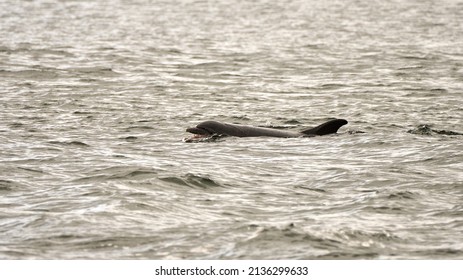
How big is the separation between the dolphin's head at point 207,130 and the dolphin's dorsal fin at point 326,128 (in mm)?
1743

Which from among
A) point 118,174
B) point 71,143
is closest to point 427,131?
point 71,143

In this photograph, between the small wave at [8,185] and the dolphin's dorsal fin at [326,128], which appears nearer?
the small wave at [8,185]

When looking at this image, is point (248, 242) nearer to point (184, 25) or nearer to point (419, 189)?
point (419, 189)

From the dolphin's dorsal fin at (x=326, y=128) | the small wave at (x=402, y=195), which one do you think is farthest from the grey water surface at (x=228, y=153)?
the dolphin's dorsal fin at (x=326, y=128)

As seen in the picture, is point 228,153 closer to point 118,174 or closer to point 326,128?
point 326,128

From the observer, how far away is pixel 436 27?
198 ft

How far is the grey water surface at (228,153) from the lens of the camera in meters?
14.9

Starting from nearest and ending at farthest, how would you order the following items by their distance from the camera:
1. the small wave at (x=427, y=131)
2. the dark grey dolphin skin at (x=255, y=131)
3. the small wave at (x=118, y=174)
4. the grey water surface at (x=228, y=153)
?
the grey water surface at (x=228, y=153), the small wave at (x=118, y=174), the dark grey dolphin skin at (x=255, y=131), the small wave at (x=427, y=131)

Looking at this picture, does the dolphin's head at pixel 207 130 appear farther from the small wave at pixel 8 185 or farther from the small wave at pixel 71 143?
the small wave at pixel 8 185

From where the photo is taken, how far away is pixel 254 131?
77.0ft

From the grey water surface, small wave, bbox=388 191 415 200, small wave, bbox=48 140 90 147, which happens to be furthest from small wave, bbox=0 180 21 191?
small wave, bbox=388 191 415 200

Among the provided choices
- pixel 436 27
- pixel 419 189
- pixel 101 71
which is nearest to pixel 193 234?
pixel 419 189

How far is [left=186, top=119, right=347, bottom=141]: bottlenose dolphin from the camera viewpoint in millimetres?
23453

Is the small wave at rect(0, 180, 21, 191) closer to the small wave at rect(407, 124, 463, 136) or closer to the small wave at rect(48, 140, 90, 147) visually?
the small wave at rect(48, 140, 90, 147)
